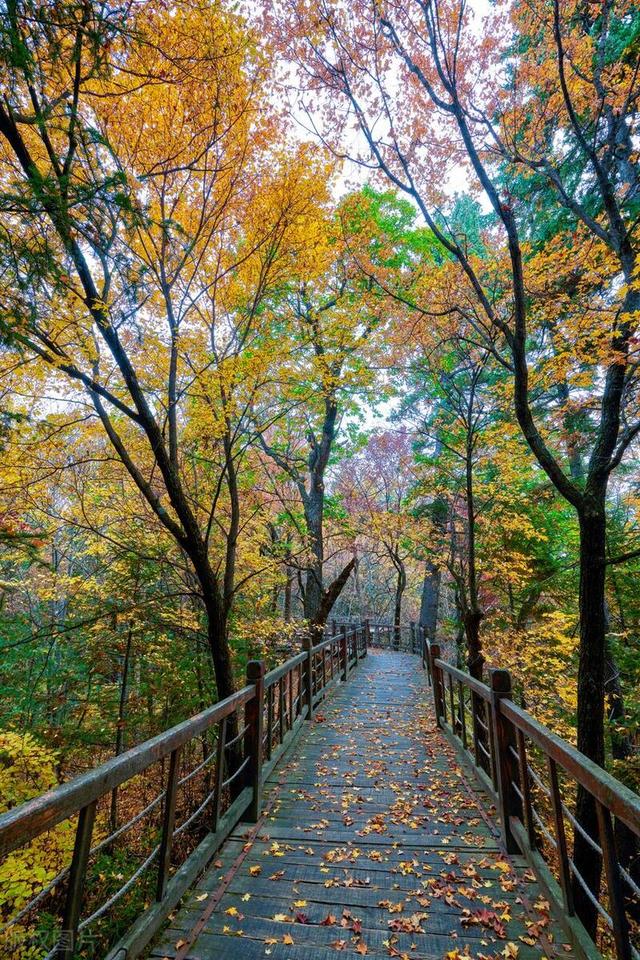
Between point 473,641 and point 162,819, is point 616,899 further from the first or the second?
point 473,641

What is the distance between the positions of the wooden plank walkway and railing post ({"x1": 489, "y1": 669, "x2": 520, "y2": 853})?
0.60ft

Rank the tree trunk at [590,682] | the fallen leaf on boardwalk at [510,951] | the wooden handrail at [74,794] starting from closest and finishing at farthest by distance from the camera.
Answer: the wooden handrail at [74,794] < the fallen leaf on boardwalk at [510,951] < the tree trunk at [590,682]

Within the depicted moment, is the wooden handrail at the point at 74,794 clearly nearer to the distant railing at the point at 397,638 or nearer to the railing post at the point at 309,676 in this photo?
the railing post at the point at 309,676

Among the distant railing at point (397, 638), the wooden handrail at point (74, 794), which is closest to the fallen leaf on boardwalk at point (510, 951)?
the wooden handrail at point (74, 794)

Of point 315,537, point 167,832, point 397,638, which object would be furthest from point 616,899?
point 397,638

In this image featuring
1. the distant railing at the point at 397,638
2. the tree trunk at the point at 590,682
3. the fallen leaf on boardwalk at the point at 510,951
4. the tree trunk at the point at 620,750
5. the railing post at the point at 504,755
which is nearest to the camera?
the fallen leaf on boardwalk at the point at 510,951

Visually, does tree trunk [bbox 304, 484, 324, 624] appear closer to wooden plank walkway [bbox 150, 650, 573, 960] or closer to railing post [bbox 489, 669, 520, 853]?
wooden plank walkway [bbox 150, 650, 573, 960]

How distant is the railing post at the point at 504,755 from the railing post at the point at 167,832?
2.58 m

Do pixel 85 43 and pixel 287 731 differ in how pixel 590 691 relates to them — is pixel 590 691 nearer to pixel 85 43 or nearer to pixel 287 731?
pixel 287 731

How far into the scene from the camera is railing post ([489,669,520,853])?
365cm

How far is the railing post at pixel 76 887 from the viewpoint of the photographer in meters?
1.80

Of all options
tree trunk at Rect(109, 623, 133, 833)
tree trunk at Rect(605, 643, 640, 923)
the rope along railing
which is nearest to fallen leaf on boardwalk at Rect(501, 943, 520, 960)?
the rope along railing

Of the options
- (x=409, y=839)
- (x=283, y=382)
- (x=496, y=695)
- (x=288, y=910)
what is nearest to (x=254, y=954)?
(x=288, y=910)

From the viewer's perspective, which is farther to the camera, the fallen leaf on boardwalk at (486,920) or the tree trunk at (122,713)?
the tree trunk at (122,713)
